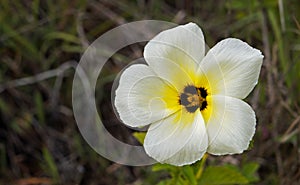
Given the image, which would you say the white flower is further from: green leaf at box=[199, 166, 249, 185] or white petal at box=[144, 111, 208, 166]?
green leaf at box=[199, 166, 249, 185]

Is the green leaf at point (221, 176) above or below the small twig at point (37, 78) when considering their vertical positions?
above

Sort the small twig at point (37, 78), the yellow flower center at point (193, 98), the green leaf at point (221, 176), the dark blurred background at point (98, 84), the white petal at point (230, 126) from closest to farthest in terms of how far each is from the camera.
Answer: the white petal at point (230, 126) < the yellow flower center at point (193, 98) < the green leaf at point (221, 176) < the dark blurred background at point (98, 84) < the small twig at point (37, 78)

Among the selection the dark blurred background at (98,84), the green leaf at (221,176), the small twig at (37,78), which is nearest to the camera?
the green leaf at (221,176)

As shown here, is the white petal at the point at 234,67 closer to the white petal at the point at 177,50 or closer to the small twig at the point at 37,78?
the white petal at the point at 177,50

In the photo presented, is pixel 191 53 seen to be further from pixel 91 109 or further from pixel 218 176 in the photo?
pixel 91 109

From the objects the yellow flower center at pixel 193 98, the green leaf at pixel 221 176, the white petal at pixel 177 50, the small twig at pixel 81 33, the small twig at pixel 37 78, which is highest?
the white petal at pixel 177 50

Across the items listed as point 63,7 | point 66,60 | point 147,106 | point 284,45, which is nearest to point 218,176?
point 147,106

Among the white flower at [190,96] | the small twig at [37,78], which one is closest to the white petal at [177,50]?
the white flower at [190,96]

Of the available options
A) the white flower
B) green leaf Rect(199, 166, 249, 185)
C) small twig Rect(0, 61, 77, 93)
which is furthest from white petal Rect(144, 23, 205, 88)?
small twig Rect(0, 61, 77, 93)
